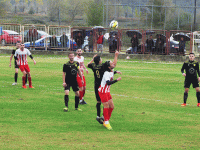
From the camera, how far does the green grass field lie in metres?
8.64

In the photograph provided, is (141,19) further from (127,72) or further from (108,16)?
Answer: (127,72)

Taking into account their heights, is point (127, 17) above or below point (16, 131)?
above

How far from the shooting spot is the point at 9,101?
13508 millimetres

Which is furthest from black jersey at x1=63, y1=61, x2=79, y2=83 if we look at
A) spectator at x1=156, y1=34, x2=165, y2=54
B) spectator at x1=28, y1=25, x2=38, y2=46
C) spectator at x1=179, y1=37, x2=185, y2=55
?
spectator at x1=28, y1=25, x2=38, y2=46

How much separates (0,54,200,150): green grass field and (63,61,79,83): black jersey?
1150 millimetres

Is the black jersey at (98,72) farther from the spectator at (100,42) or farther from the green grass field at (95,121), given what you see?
the spectator at (100,42)

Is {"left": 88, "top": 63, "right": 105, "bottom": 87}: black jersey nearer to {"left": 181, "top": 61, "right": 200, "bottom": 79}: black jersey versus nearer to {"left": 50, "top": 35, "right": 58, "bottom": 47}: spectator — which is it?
{"left": 181, "top": 61, "right": 200, "bottom": 79}: black jersey

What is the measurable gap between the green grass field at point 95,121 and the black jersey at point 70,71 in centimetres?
115

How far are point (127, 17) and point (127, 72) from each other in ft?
82.7

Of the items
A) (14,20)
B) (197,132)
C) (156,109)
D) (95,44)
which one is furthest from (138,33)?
(14,20)

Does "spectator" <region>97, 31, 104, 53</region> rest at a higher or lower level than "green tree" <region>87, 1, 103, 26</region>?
lower

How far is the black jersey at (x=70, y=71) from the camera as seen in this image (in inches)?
479

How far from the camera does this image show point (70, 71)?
1219 cm

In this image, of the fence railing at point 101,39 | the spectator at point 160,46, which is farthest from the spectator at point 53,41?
the spectator at point 160,46
